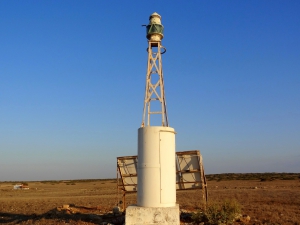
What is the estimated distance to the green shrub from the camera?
557 inches

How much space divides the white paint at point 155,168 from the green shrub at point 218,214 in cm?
183

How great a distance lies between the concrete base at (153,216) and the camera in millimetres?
12820

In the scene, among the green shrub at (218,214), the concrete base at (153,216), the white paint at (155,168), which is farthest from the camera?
the green shrub at (218,214)

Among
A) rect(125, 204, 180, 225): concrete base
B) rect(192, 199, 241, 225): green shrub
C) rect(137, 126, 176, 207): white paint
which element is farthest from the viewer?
rect(192, 199, 241, 225): green shrub

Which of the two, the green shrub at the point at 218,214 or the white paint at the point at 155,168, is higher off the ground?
the white paint at the point at 155,168

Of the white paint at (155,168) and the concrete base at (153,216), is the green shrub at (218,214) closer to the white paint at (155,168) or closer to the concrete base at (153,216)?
the white paint at (155,168)

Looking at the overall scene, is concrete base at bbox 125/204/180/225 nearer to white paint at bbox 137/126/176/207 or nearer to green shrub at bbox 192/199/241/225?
white paint at bbox 137/126/176/207

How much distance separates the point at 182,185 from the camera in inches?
703

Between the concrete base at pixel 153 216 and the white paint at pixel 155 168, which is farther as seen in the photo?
the white paint at pixel 155 168

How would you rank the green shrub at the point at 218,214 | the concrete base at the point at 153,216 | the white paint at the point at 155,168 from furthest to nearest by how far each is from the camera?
1. the green shrub at the point at 218,214
2. the white paint at the point at 155,168
3. the concrete base at the point at 153,216

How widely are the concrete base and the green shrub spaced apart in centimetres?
199

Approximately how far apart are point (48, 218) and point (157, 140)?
279 inches

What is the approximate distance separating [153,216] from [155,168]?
182cm

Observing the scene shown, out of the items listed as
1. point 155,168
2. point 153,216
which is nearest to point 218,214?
point 153,216
